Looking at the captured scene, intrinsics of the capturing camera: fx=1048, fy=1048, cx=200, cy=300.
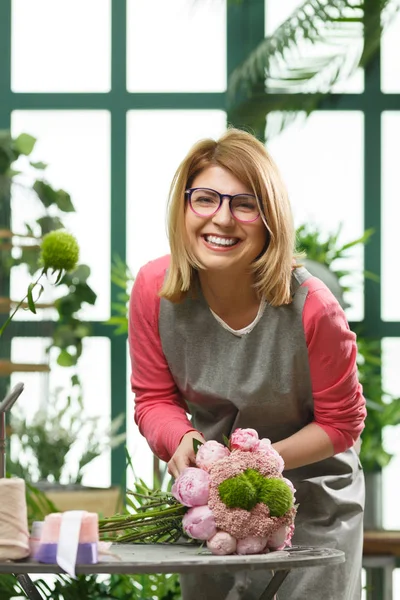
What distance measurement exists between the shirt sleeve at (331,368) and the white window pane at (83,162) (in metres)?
2.74

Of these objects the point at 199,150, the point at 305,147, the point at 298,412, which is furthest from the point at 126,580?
the point at 305,147

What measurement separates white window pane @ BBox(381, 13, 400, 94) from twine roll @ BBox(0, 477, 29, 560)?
11.8 feet

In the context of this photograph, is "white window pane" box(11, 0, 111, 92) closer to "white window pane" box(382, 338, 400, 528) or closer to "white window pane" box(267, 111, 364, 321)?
"white window pane" box(267, 111, 364, 321)

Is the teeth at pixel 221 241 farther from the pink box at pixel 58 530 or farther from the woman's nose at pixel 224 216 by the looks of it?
the pink box at pixel 58 530

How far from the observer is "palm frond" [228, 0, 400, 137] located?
174 inches

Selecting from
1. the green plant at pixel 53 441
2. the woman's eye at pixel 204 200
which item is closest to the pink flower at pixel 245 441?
the woman's eye at pixel 204 200

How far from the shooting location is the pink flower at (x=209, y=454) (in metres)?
1.79

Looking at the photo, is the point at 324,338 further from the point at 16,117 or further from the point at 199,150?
the point at 16,117

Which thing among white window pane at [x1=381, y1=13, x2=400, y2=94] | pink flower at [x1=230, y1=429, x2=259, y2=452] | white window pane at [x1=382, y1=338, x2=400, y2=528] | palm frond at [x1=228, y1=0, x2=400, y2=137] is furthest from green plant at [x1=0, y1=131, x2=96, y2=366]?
pink flower at [x1=230, y1=429, x2=259, y2=452]

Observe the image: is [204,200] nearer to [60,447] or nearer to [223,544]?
[223,544]

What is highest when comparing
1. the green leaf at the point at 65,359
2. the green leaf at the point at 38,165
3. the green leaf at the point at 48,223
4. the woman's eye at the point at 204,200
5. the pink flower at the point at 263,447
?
the green leaf at the point at 38,165

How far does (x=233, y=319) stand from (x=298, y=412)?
0.23m

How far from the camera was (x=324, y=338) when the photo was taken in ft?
6.77

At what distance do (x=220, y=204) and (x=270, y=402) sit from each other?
42 cm
